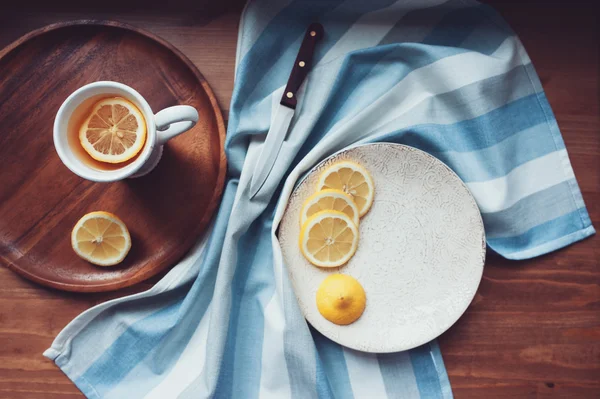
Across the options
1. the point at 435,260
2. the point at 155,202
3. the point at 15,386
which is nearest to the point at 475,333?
the point at 435,260

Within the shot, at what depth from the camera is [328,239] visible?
33.6 inches

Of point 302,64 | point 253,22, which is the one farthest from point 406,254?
point 253,22

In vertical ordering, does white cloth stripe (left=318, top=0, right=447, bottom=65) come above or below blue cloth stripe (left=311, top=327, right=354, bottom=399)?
above

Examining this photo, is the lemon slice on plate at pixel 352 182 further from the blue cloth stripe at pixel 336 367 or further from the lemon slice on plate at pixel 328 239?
the blue cloth stripe at pixel 336 367

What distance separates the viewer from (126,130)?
755mm

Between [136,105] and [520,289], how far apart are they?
721 millimetres

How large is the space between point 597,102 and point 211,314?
2.58ft

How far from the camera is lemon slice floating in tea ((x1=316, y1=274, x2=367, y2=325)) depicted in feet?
2.75

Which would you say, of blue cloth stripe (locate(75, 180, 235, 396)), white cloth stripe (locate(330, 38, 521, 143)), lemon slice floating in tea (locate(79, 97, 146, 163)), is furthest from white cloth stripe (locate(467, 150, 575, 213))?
lemon slice floating in tea (locate(79, 97, 146, 163))

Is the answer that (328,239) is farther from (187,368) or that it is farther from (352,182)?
(187,368)

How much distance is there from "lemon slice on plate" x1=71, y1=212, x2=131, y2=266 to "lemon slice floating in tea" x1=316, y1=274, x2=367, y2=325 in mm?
326

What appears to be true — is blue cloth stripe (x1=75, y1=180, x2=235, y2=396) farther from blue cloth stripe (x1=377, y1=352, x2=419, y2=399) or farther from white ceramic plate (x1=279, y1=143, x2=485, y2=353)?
blue cloth stripe (x1=377, y1=352, x2=419, y2=399)

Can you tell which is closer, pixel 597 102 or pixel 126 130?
Result: pixel 126 130

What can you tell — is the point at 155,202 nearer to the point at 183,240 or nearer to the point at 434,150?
the point at 183,240
